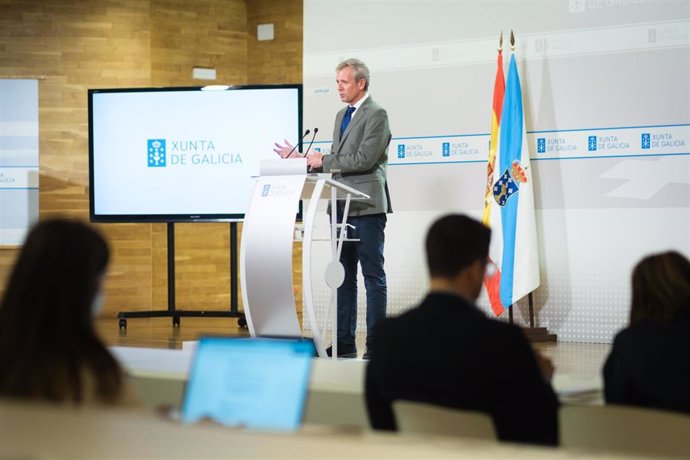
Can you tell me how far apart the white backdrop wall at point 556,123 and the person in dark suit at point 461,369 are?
4366 mm

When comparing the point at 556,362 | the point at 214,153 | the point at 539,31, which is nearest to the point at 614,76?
the point at 539,31

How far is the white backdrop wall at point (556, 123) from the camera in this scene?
5848 millimetres

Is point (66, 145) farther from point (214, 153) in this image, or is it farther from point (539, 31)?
point (539, 31)

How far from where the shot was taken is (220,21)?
842 cm

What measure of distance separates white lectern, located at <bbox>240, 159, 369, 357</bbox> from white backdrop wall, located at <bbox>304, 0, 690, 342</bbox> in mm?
1928

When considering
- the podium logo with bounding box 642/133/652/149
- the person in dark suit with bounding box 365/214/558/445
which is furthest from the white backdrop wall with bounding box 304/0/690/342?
the person in dark suit with bounding box 365/214/558/445

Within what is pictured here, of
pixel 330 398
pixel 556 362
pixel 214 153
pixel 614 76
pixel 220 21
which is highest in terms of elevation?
pixel 220 21

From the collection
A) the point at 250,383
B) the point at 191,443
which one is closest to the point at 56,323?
the point at 250,383

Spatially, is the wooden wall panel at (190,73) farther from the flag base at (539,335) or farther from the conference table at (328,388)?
the conference table at (328,388)

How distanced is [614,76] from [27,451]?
5447 millimetres

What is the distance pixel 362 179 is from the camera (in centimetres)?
512

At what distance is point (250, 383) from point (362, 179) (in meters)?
3.54

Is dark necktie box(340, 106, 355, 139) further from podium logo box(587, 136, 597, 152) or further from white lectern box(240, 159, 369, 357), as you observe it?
podium logo box(587, 136, 597, 152)

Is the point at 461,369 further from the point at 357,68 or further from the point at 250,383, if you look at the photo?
the point at 357,68
